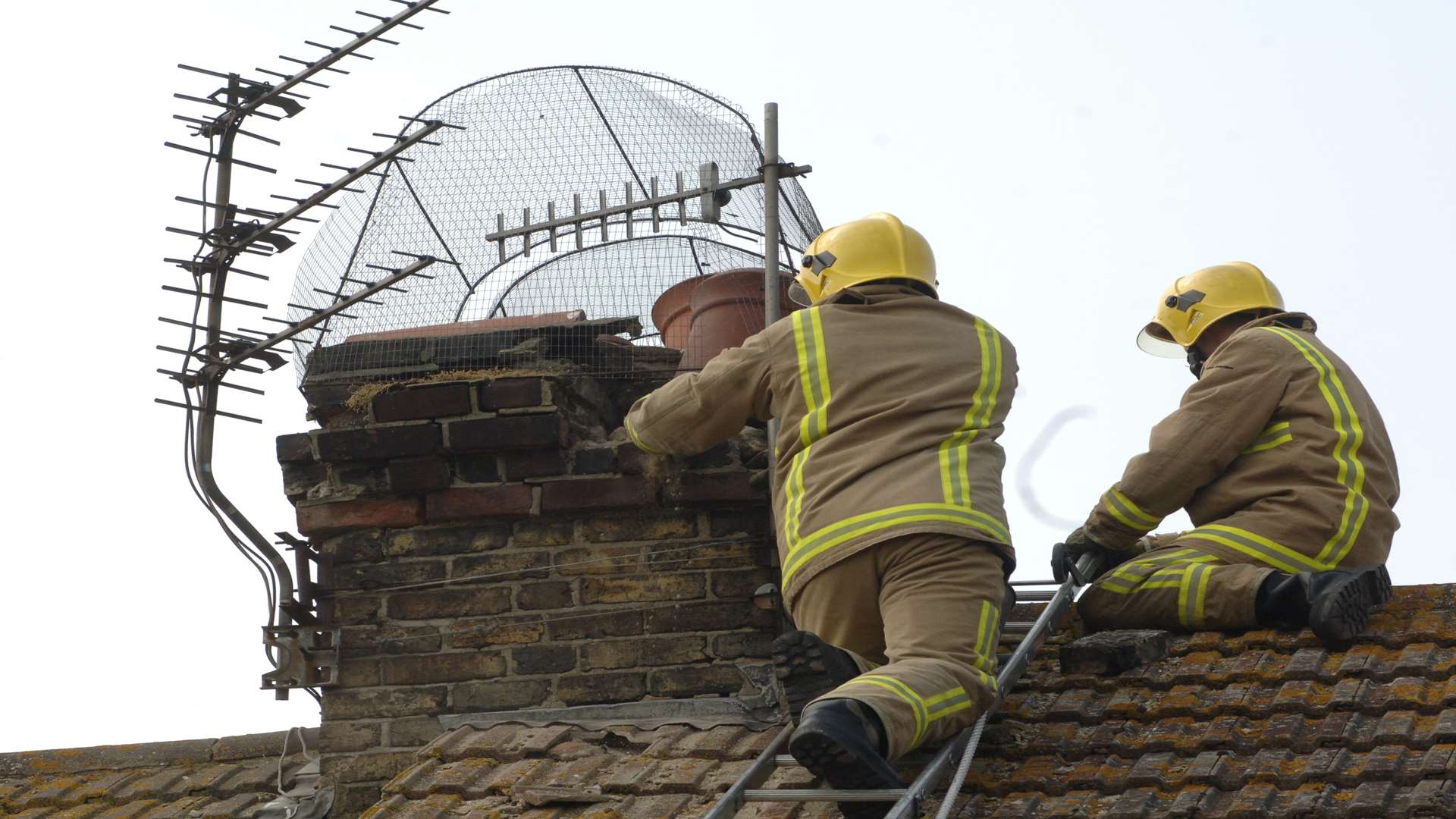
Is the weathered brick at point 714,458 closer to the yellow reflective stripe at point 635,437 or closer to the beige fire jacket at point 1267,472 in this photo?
the yellow reflective stripe at point 635,437

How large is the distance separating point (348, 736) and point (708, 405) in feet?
5.55

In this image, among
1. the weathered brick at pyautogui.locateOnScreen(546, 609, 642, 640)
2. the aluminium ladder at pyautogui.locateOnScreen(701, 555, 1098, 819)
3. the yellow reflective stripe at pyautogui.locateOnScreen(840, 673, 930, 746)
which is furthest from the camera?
the weathered brick at pyautogui.locateOnScreen(546, 609, 642, 640)

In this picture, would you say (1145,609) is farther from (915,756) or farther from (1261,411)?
(915,756)

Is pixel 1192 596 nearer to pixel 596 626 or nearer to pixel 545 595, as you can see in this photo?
→ pixel 596 626

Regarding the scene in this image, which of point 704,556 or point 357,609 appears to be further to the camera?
point 357,609

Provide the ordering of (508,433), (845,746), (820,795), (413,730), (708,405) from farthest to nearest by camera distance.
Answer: (508,433) < (413,730) < (708,405) < (820,795) < (845,746)

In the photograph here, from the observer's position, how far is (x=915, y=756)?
4.37 m

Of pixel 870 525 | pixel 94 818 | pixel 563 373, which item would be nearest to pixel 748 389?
pixel 870 525

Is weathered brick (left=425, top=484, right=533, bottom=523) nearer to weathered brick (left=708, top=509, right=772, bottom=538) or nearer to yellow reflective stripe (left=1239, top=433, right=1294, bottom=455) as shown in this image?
weathered brick (left=708, top=509, right=772, bottom=538)

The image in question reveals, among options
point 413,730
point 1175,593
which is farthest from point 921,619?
point 413,730

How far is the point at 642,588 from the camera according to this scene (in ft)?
18.4

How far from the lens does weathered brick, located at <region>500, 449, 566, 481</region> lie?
5.70 m

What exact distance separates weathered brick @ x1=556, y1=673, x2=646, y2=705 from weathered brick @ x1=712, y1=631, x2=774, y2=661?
0.83ft

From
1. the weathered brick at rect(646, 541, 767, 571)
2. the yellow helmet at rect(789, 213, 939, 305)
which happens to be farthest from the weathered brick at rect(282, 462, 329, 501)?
the yellow helmet at rect(789, 213, 939, 305)
